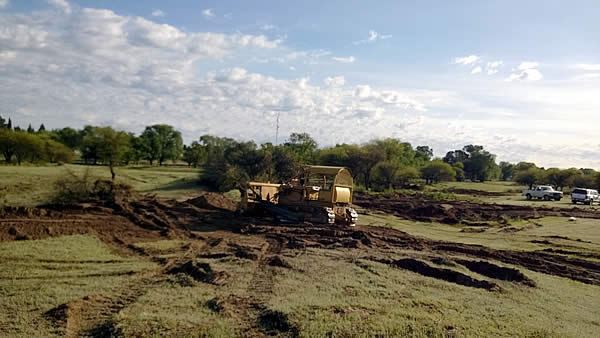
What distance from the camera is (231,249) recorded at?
1645cm

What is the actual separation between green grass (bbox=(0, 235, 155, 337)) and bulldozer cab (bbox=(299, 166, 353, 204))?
423 inches

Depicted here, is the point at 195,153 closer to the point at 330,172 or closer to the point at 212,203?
the point at 212,203

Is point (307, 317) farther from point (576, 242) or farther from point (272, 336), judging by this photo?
point (576, 242)

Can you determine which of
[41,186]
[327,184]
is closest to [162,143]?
[41,186]

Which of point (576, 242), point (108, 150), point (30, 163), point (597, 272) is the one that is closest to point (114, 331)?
point (597, 272)

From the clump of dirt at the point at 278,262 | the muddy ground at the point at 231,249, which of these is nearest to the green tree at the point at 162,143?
the muddy ground at the point at 231,249

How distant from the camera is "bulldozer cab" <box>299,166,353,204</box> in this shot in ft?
79.1

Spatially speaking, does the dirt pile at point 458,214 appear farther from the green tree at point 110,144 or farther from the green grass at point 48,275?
the green grass at point 48,275

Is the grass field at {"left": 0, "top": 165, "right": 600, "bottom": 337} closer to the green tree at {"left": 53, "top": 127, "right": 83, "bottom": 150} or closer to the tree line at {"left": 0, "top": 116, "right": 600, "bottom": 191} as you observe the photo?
the tree line at {"left": 0, "top": 116, "right": 600, "bottom": 191}

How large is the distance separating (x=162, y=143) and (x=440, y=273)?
266 ft

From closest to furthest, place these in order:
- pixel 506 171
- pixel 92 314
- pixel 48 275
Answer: pixel 92 314, pixel 48 275, pixel 506 171

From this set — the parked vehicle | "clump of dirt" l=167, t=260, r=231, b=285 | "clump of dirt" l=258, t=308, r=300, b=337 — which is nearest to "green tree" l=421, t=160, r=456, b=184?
the parked vehicle

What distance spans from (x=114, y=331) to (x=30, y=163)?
169 ft

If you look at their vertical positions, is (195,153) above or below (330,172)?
above
